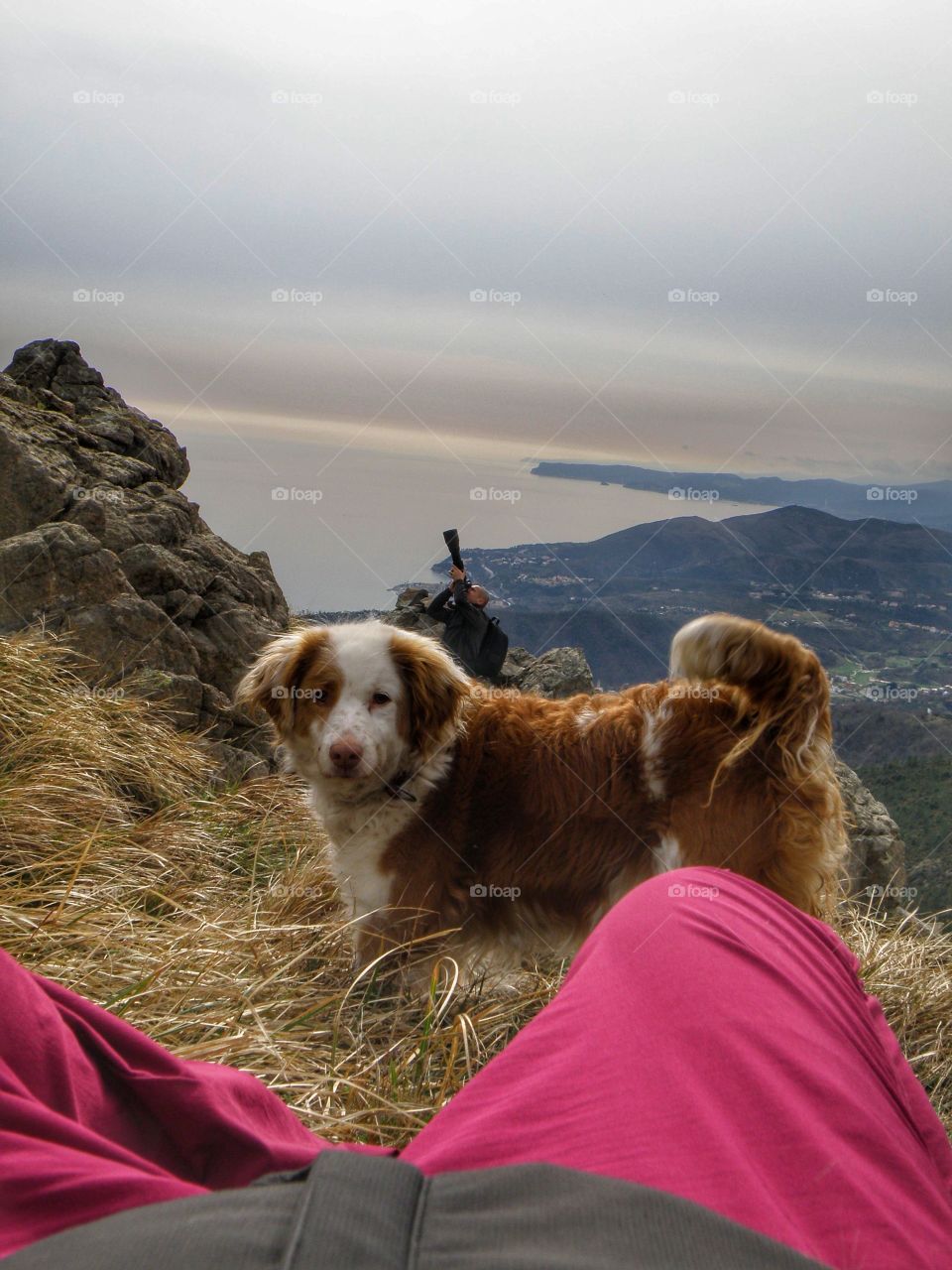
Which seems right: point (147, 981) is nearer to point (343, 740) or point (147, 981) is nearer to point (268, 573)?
point (343, 740)

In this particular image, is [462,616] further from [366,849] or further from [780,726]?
[780,726]

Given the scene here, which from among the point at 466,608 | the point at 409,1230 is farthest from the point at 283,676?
the point at 466,608

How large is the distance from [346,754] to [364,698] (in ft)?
0.97

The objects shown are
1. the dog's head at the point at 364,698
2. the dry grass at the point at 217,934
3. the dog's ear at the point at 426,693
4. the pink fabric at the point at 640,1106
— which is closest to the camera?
the pink fabric at the point at 640,1106

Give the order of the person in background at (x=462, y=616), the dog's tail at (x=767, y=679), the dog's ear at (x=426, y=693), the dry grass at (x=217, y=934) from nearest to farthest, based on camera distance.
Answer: the dry grass at (x=217, y=934), the dog's tail at (x=767, y=679), the dog's ear at (x=426, y=693), the person in background at (x=462, y=616)

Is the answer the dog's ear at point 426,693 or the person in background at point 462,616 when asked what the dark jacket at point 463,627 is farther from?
the dog's ear at point 426,693

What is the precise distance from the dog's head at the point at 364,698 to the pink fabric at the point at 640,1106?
2557mm

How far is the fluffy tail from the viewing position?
3.54 m

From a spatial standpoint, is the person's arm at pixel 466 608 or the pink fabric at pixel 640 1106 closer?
the pink fabric at pixel 640 1106

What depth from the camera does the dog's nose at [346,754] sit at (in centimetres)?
371

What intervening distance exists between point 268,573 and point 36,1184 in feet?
31.7

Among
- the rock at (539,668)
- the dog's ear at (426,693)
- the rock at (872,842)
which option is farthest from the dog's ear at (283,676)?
the rock at (872,842)

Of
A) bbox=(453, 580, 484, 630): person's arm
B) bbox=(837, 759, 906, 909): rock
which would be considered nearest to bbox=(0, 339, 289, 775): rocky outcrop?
bbox=(453, 580, 484, 630): person's arm

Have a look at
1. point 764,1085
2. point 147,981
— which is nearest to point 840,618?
point 147,981
